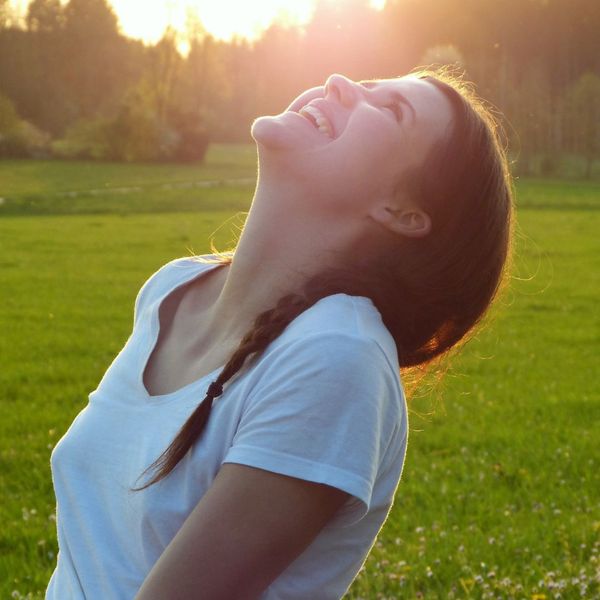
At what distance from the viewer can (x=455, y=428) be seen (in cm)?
755

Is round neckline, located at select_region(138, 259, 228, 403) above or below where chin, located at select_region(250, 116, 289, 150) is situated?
below

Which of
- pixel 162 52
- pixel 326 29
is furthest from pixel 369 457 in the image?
pixel 326 29

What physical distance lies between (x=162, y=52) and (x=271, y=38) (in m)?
21.5

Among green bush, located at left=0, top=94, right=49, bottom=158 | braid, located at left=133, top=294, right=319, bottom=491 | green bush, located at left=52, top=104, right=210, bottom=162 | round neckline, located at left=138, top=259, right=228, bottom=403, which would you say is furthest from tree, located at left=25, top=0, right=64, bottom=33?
braid, located at left=133, top=294, right=319, bottom=491

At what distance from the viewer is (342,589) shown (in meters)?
1.99

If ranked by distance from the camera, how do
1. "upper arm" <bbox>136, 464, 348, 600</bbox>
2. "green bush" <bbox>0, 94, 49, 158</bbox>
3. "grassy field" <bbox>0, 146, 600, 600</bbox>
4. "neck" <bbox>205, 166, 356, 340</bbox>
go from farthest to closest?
"green bush" <bbox>0, 94, 49, 158</bbox> → "grassy field" <bbox>0, 146, 600, 600</bbox> → "neck" <bbox>205, 166, 356, 340</bbox> → "upper arm" <bbox>136, 464, 348, 600</bbox>

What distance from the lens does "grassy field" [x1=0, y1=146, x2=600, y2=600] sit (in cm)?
475

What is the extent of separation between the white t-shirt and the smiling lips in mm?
447

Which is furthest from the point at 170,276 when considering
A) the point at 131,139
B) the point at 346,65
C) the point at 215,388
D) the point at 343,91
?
the point at 346,65

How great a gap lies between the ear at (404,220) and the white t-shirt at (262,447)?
0.28 metres

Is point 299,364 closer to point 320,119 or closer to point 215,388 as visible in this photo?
point 215,388

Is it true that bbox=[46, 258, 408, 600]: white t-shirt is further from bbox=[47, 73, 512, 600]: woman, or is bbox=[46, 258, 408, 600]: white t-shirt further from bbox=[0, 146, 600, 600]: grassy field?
bbox=[0, 146, 600, 600]: grassy field

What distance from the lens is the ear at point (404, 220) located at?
2.18 m

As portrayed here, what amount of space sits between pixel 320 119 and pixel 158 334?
600 mm
